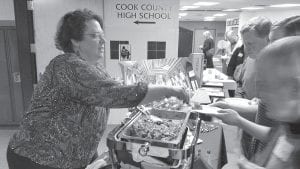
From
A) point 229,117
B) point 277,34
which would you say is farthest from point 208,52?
point 229,117

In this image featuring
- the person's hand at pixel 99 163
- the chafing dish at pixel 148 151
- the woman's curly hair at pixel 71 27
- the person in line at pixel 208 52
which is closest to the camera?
the chafing dish at pixel 148 151

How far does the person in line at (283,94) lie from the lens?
0.62m

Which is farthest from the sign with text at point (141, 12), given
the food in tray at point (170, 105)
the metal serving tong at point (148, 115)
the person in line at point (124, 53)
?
the metal serving tong at point (148, 115)

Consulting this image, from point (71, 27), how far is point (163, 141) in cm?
63

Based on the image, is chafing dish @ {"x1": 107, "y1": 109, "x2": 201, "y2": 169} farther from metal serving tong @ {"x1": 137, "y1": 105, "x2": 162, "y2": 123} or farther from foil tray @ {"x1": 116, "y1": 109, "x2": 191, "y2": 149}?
metal serving tong @ {"x1": 137, "y1": 105, "x2": 162, "y2": 123}

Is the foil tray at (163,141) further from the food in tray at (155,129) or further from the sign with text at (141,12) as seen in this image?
the sign with text at (141,12)

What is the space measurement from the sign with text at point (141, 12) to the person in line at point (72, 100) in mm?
2229

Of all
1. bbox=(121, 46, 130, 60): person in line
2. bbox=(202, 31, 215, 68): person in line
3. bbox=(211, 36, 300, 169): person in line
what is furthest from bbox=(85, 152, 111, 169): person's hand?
bbox=(202, 31, 215, 68): person in line

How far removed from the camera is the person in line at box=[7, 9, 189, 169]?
1.04 m

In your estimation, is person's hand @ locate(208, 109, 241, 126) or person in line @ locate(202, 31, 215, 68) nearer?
person's hand @ locate(208, 109, 241, 126)

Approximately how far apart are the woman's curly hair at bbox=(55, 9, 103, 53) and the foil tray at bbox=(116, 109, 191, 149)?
430 millimetres

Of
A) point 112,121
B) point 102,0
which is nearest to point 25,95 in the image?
point 112,121

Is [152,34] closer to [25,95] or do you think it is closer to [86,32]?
[25,95]

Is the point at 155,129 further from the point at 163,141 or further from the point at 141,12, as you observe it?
the point at 141,12
